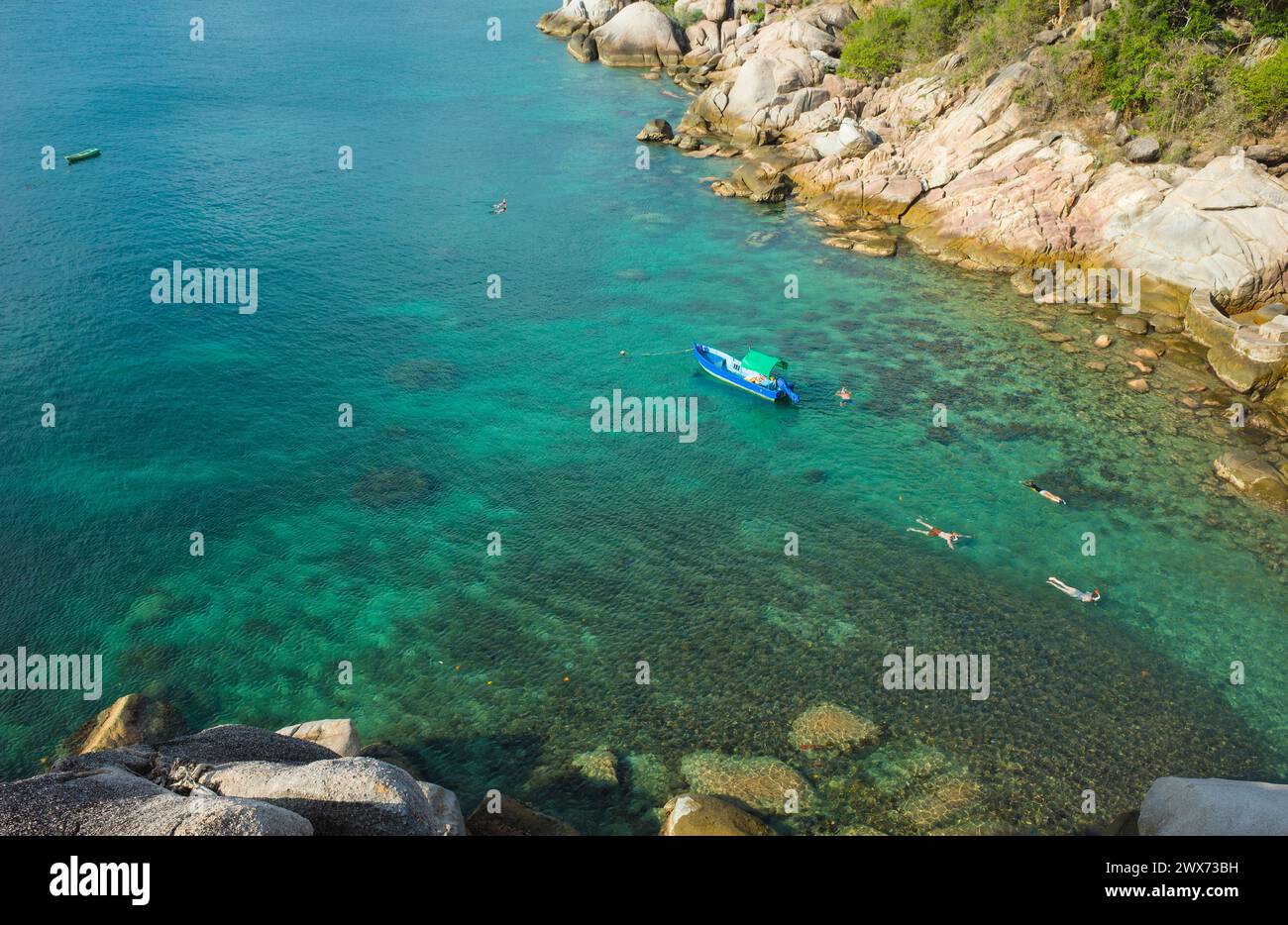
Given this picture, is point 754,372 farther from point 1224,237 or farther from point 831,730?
point 1224,237

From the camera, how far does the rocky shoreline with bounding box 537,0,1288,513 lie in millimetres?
46594

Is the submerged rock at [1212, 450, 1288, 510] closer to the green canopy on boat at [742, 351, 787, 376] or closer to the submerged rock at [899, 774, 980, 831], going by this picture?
the green canopy on boat at [742, 351, 787, 376]

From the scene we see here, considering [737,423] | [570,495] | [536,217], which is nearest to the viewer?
[570,495]

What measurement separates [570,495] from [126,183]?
2079 inches

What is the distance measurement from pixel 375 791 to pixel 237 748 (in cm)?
570

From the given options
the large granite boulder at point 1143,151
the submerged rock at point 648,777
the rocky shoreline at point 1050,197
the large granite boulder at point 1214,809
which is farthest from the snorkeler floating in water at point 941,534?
the large granite boulder at point 1143,151

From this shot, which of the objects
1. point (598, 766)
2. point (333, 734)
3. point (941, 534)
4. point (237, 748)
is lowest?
point (598, 766)

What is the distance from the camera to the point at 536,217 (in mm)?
68250

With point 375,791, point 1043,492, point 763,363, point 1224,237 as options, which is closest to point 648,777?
point 375,791

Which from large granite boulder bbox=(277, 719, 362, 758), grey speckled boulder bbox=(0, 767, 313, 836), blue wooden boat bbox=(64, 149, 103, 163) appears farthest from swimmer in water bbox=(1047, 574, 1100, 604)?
blue wooden boat bbox=(64, 149, 103, 163)

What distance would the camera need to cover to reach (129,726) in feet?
91.8
